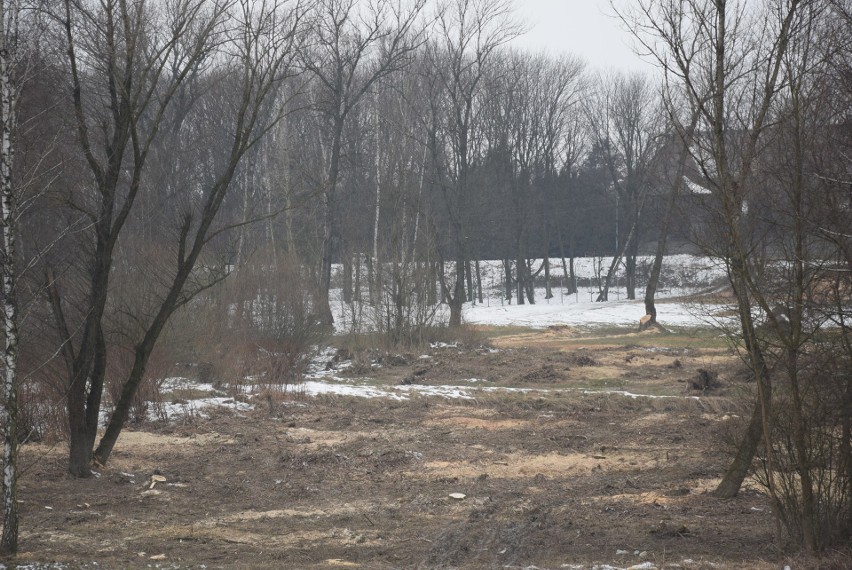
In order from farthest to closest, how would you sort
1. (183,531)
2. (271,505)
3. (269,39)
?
(269,39), (271,505), (183,531)

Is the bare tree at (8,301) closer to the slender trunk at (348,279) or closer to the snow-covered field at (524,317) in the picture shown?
the snow-covered field at (524,317)

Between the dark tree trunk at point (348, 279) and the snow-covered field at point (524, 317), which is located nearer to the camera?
the snow-covered field at point (524, 317)

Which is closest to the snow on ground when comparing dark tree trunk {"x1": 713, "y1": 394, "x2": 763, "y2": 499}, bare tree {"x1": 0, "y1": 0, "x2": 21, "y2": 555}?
dark tree trunk {"x1": 713, "y1": 394, "x2": 763, "y2": 499}

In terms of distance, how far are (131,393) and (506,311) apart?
117 ft

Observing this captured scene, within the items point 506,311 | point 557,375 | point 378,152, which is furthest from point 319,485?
point 506,311

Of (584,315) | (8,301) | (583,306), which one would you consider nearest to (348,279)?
(584,315)

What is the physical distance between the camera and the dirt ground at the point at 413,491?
25.0 ft

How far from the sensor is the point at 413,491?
10.6 meters

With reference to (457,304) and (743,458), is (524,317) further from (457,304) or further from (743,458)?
(743,458)

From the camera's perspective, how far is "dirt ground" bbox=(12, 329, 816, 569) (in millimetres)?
7633

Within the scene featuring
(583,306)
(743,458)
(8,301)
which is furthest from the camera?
(583,306)

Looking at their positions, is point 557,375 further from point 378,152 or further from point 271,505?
point 378,152

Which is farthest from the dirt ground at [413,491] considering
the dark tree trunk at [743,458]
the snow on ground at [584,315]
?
the snow on ground at [584,315]

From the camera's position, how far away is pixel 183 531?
333 inches
